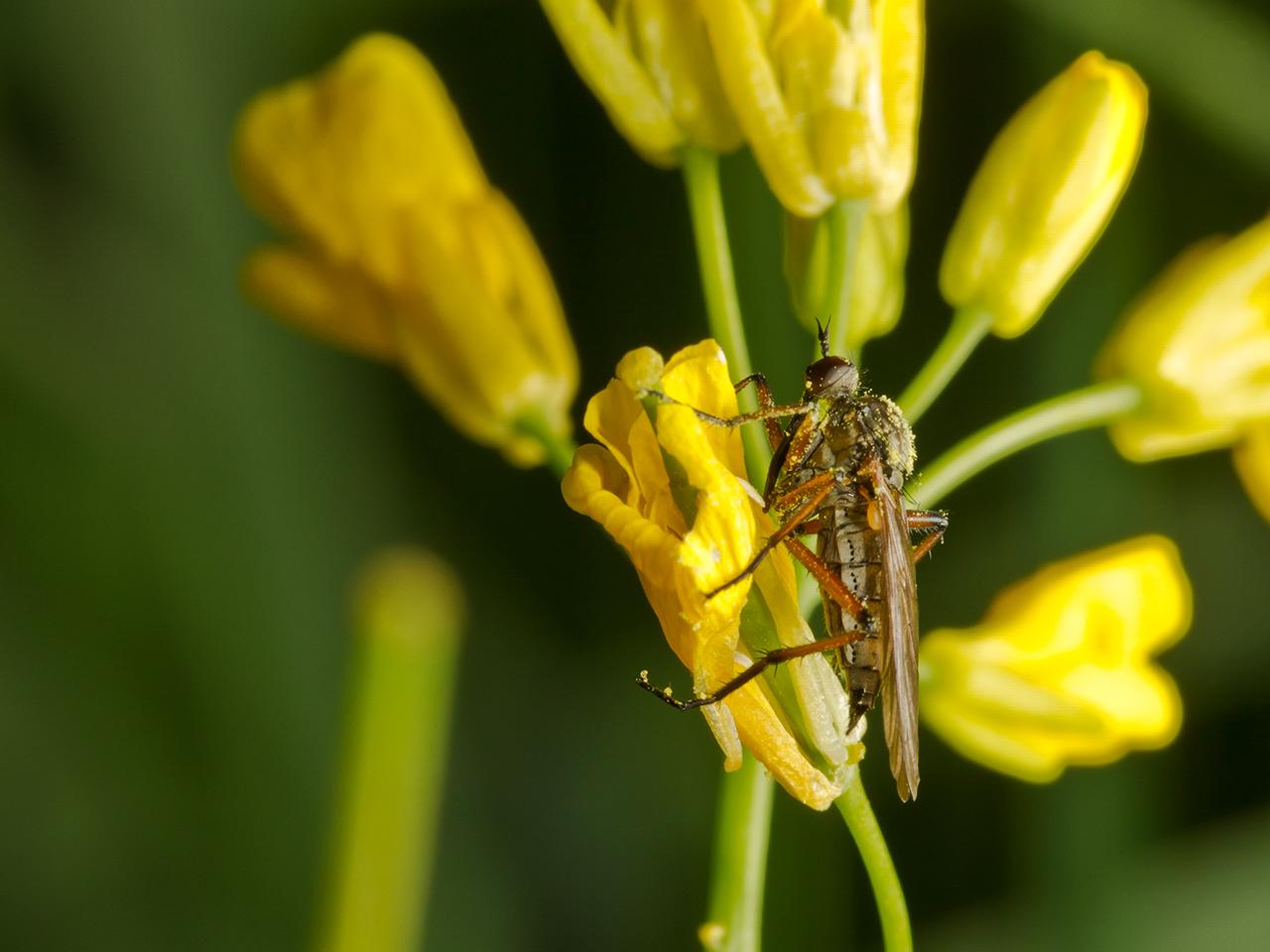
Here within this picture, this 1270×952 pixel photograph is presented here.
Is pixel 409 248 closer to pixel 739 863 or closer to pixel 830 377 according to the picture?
pixel 830 377

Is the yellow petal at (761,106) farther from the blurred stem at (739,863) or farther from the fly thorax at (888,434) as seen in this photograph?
the blurred stem at (739,863)

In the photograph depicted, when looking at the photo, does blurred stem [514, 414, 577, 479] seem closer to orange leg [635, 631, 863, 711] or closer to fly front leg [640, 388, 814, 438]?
fly front leg [640, 388, 814, 438]

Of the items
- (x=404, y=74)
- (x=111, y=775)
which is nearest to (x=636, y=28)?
(x=404, y=74)

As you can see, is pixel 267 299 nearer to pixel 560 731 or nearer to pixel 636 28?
pixel 636 28

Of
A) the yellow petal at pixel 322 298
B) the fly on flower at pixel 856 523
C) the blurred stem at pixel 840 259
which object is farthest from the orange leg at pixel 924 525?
the yellow petal at pixel 322 298

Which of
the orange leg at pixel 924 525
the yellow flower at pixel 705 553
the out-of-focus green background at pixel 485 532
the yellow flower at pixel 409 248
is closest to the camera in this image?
the yellow flower at pixel 705 553

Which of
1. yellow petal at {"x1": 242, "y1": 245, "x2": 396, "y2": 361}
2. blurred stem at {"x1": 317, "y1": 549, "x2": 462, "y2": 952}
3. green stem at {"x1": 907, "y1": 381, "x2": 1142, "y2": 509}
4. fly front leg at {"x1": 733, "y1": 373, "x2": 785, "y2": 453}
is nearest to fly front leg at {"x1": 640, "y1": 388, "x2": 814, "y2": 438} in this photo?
fly front leg at {"x1": 733, "y1": 373, "x2": 785, "y2": 453}
